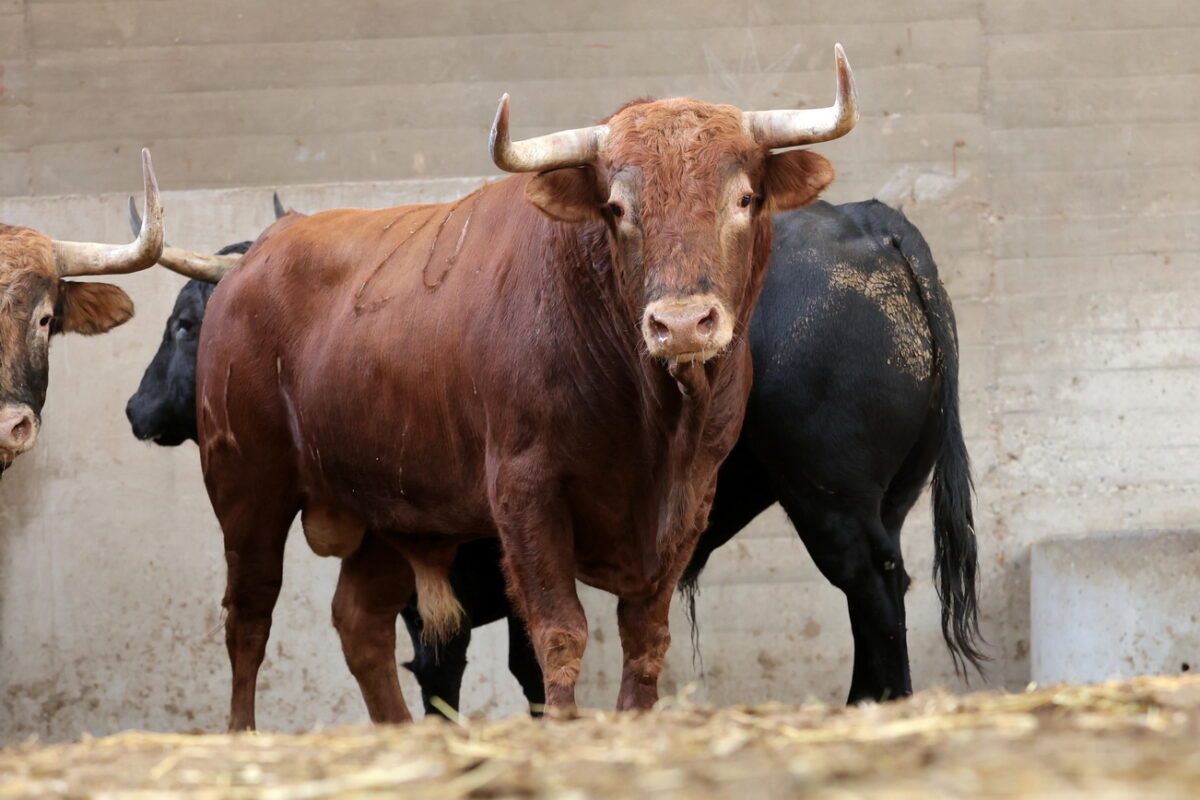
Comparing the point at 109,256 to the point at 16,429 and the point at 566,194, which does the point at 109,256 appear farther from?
the point at 566,194

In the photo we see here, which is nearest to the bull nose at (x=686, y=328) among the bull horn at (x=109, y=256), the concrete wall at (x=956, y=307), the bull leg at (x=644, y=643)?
the bull leg at (x=644, y=643)

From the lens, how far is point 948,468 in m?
5.10

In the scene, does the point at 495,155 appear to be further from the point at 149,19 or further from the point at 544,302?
the point at 149,19

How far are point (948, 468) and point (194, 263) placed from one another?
9.39 ft

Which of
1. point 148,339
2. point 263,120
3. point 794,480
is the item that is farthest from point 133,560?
point 794,480

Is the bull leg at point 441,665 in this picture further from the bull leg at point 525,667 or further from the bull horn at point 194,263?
the bull horn at point 194,263

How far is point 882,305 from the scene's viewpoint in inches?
194

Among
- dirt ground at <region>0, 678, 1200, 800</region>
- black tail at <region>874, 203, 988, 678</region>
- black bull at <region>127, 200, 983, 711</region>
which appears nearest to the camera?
dirt ground at <region>0, 678, 1200, 800</region>

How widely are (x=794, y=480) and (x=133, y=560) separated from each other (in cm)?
368

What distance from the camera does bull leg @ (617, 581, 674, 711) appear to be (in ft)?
14.1

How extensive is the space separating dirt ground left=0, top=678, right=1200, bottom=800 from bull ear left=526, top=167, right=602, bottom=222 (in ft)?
5.73

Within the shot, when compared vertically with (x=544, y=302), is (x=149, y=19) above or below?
above

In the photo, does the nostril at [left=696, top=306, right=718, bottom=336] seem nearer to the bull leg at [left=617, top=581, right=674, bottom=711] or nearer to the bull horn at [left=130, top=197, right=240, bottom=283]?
the bull leg at [left=617, top=581, right=674, bottom=711]

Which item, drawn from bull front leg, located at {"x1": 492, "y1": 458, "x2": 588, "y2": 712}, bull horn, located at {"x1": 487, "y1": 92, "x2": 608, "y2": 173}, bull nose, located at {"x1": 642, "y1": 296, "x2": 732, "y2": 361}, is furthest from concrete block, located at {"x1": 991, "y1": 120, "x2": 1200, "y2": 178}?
bull nose, located at {"x1": 642, "y1": 296, "x2": 732, "y2": 361}
